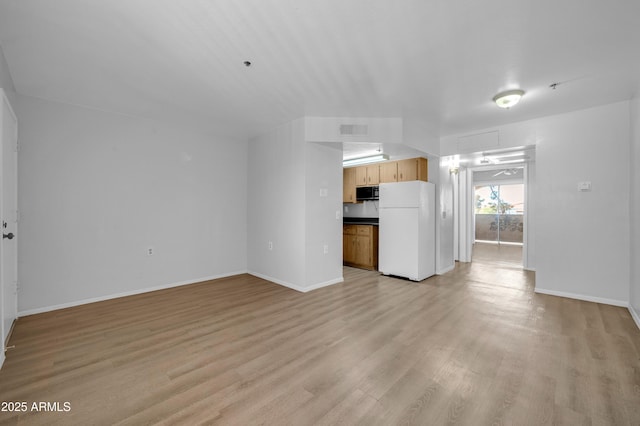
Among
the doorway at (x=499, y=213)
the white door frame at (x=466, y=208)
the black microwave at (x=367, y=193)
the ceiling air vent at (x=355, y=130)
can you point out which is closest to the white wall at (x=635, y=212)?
the white door frame at (x=466, y=208)

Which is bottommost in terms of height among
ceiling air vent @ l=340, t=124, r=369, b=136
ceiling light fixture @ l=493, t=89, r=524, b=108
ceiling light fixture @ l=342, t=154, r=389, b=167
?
ceiling light fixture @ l=342, t=154, r=389, b=167

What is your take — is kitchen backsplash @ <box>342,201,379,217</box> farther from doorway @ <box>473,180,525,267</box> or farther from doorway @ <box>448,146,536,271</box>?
doorway @ <box>473,180,525,267</box>

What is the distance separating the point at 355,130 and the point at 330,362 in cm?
322

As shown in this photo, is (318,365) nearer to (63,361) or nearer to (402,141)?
(63,361)

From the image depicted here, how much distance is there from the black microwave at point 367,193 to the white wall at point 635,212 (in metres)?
3.90

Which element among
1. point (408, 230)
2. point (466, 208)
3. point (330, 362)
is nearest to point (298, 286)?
point (330, 362)

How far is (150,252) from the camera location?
170 inches

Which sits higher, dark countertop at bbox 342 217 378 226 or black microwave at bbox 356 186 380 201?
black microwave at bbox 356 186 380 201

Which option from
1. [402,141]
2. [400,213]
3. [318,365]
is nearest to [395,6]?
[402,141]

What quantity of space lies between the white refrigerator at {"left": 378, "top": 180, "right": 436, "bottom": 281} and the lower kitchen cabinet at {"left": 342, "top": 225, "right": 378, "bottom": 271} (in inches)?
16.0

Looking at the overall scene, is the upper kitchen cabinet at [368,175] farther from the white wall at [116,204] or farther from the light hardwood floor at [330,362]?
the light hardwood floor at [330,362]

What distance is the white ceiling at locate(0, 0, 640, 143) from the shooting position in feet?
6.40

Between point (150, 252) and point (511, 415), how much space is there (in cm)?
476

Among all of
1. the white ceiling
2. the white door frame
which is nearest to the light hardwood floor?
the white ceiling
